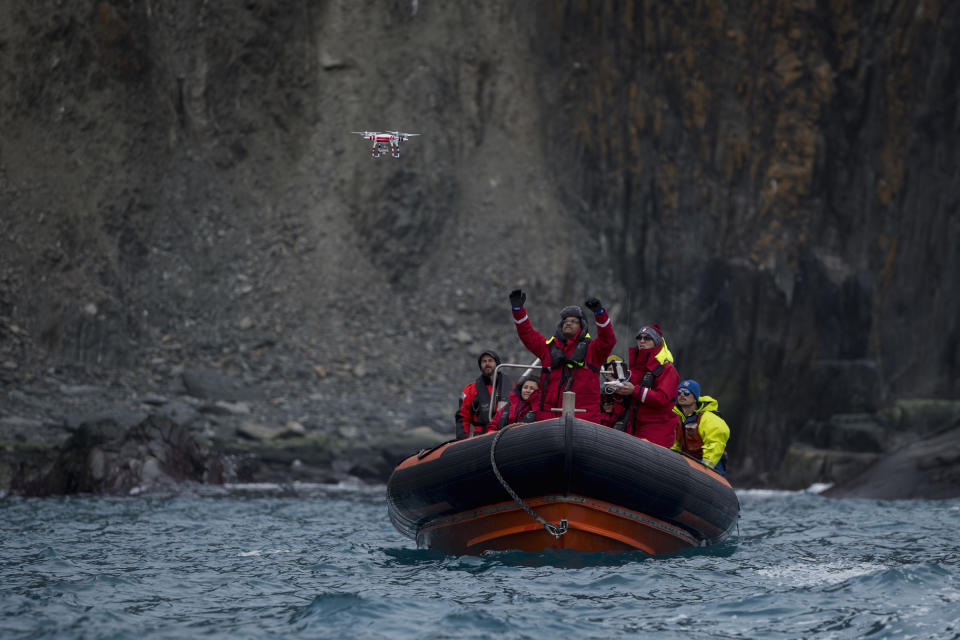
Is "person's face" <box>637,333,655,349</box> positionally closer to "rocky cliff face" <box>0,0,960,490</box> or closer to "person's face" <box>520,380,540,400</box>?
"person's face" <box>520,380,540,400</box>

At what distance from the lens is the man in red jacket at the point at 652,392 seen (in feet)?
38.1

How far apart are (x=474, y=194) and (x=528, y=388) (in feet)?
75.9

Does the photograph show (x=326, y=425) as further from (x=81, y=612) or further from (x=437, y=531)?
(x=81, y=612)

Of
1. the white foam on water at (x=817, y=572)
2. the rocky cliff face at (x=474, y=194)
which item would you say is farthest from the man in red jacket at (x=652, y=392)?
the rocky cliff face at (x=474, y=194)

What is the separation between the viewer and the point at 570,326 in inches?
440

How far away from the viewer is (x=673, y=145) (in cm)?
3356

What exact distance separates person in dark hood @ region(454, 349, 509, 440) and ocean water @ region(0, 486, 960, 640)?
160 cm

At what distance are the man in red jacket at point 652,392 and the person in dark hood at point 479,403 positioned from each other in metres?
1.77

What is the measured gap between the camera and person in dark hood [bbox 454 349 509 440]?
42.3ft

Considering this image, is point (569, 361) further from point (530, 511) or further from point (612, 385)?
point (530, 511)

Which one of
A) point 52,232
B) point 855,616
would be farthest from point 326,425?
point 855,616

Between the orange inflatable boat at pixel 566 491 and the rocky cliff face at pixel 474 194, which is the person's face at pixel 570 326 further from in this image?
the rocky cliff face at pixel 474 194

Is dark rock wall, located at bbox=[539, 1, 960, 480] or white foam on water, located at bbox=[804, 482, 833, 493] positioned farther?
dark rock wall, located at bbox=[539, 1, 960, 480]

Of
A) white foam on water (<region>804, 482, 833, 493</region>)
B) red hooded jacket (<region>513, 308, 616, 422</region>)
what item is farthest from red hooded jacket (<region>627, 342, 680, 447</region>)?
white foam on water (<region>804, 482, 833, 493</region>)
